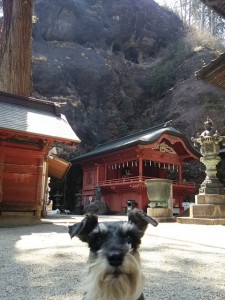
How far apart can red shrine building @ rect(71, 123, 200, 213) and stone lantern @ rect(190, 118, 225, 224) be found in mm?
7164

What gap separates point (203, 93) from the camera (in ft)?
96.7

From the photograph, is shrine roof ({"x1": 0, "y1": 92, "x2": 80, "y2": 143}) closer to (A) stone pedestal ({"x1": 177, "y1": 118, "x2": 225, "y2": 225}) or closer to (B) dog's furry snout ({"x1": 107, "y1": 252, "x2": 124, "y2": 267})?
(A) stone pedestal ({"x1": 177, "y1": 118, "x2": 225, "y2": 225})

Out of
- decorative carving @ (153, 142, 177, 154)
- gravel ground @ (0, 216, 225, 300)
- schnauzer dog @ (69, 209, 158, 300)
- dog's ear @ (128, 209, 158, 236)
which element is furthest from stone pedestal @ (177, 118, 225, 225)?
schnauzer dog @ (69, 209, 158, 300)

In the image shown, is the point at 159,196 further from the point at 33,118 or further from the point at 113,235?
the point at 113,235

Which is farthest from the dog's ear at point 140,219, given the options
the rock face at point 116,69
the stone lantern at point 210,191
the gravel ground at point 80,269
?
the rock face at point 116,69

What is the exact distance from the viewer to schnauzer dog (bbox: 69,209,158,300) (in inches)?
76.5

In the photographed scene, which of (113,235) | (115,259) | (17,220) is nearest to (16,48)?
(17,220)

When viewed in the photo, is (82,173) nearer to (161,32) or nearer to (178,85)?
(178,85)

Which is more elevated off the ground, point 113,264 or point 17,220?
point 113,264

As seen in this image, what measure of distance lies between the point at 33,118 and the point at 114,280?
9811 mm

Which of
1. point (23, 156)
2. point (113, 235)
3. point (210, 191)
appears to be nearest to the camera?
point (113, 235)

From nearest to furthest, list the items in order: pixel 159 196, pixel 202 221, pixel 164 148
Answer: pixel 202 221
pixel 159 196
pixel 164 148

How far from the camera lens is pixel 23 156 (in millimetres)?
10672

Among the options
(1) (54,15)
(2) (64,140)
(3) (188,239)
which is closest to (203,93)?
(1) (54,15)
